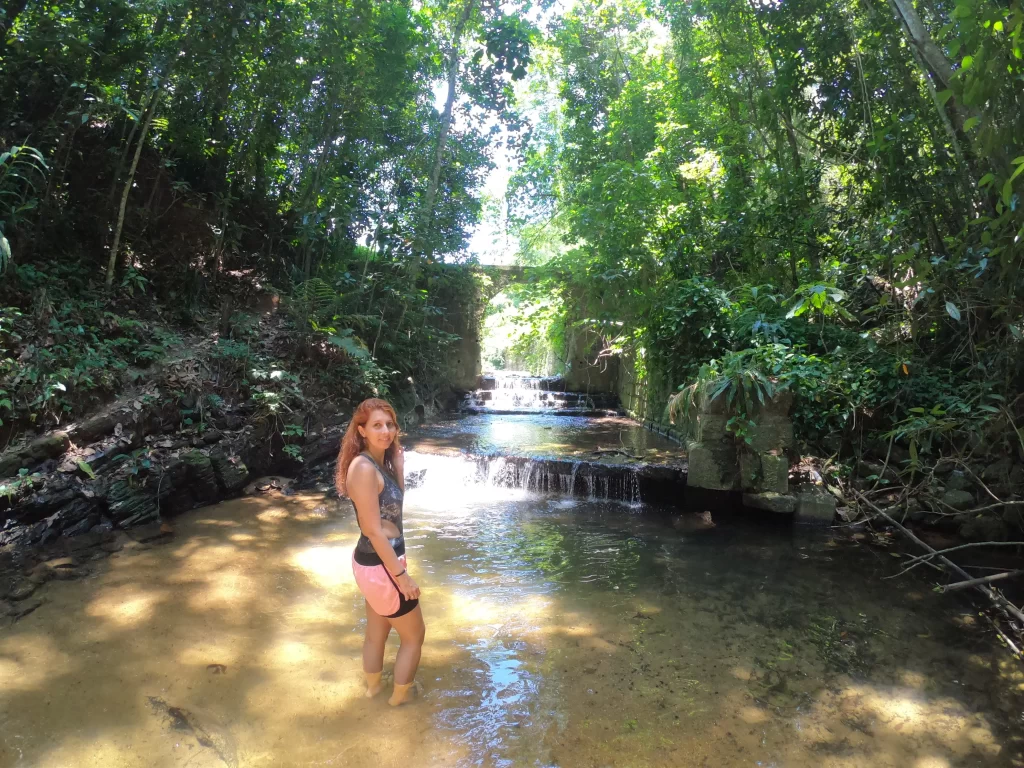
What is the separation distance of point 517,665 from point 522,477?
444cm

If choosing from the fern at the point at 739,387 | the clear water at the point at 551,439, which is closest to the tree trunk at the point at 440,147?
the clear water at the point at 551,439

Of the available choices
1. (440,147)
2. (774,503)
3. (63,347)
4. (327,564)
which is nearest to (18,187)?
(63,347)

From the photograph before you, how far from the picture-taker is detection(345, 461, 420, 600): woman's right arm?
2.44m

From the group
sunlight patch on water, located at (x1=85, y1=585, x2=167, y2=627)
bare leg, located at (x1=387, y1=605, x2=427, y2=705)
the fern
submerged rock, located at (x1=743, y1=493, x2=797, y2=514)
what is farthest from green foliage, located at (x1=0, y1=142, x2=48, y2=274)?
submerged rock, located at (x1=743, y1=493, x2=797, y2=514)

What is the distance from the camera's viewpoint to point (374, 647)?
2.79 meters

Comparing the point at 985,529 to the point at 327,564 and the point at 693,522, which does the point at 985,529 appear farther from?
the point at 327,564

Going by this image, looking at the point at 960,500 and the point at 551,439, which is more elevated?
the point at 960,500

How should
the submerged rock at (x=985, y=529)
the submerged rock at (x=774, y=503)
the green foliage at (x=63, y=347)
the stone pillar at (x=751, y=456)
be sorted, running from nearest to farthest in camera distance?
1. the green foliage at (x=63, y=347)
2. the submerged rock at (x=985, y=529)
3. the submerged rock at (x=774, y=503)
4. the stone pillar at (x=751, y=456)

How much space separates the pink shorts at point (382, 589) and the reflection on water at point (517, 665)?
0.60m

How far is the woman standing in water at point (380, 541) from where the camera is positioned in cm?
248

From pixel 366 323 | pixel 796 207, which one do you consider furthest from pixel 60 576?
pixel 796 207

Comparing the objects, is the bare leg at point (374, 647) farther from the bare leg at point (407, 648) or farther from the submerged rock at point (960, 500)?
the submerged rock at point (960, 500)

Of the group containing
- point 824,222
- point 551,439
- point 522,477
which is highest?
point 824,222

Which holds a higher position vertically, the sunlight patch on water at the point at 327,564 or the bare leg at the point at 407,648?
the bare leg at the point at 407,648
